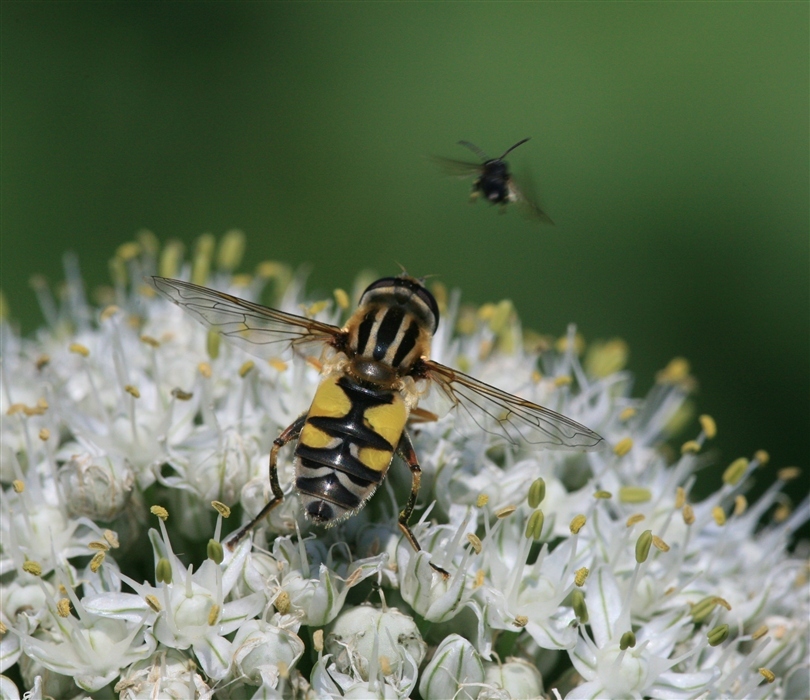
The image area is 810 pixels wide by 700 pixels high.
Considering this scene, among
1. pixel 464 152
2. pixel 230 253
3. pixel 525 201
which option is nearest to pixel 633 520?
pixel 525 201

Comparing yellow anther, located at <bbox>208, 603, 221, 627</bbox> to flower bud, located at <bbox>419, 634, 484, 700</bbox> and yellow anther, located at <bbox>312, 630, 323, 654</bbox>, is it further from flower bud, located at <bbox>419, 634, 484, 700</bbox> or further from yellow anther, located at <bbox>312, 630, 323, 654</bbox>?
flower bud, located at <bbox>419, 634, 484, 700</bbox>

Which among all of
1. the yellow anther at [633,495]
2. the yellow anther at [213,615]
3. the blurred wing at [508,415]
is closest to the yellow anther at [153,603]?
the yellow anther at [213,615]

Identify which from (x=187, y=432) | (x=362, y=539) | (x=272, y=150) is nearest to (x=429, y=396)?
(x=362, y=539)

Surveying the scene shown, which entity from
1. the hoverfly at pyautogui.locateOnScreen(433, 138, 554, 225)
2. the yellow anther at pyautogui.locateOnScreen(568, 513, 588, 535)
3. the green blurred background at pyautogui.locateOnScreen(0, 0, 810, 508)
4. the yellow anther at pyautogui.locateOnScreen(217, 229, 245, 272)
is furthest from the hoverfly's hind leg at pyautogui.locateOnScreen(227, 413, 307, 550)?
the green blurred background at pyautogui.locateOnScreen(0, 0, 810, 508)

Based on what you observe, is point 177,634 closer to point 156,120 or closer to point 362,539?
point 362,539

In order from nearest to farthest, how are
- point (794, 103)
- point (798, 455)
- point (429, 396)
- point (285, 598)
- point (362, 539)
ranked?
point (285, 598), point (362, 539), point (429, 396), point (794, 103), point (798, 455)

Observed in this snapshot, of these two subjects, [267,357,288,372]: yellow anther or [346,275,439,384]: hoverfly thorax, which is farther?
[267,357,288,372]: yellow anther
